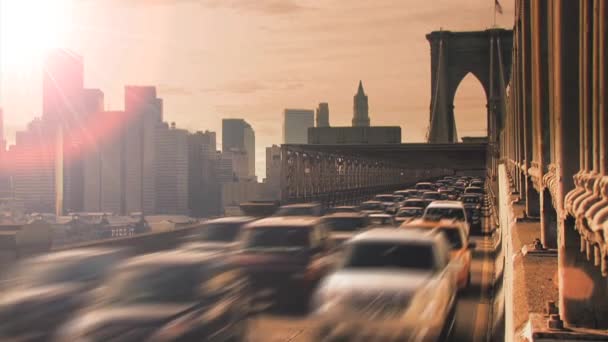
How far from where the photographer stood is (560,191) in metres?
6.95

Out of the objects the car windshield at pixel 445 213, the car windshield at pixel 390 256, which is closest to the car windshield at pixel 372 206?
the car windshield at pixel 445 213

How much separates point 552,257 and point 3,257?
36.9 ft

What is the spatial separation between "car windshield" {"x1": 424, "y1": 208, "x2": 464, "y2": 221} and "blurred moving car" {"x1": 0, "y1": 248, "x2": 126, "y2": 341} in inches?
510

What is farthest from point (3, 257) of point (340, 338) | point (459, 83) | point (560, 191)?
point (459, 83)

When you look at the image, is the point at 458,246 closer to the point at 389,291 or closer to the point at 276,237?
the point at 276,237

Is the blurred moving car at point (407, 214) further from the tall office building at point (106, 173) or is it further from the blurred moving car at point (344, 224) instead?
the tall office building at point (106, 173)

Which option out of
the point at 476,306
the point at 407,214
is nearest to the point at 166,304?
the point at 476,306

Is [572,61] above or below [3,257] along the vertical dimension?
above

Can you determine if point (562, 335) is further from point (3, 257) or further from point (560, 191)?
point (3, 257)

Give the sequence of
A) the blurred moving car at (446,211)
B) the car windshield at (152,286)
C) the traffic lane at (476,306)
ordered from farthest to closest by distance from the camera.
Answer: the blurred moving car at (446,211) → the traffic lane at (476,306) → the car windshield at (152,286)

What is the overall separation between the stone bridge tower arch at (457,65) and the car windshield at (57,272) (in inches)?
3774

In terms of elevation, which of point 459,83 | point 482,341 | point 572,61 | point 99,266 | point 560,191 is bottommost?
point 482,341

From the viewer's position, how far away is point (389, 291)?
1048 cm

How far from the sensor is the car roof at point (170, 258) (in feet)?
39.0
